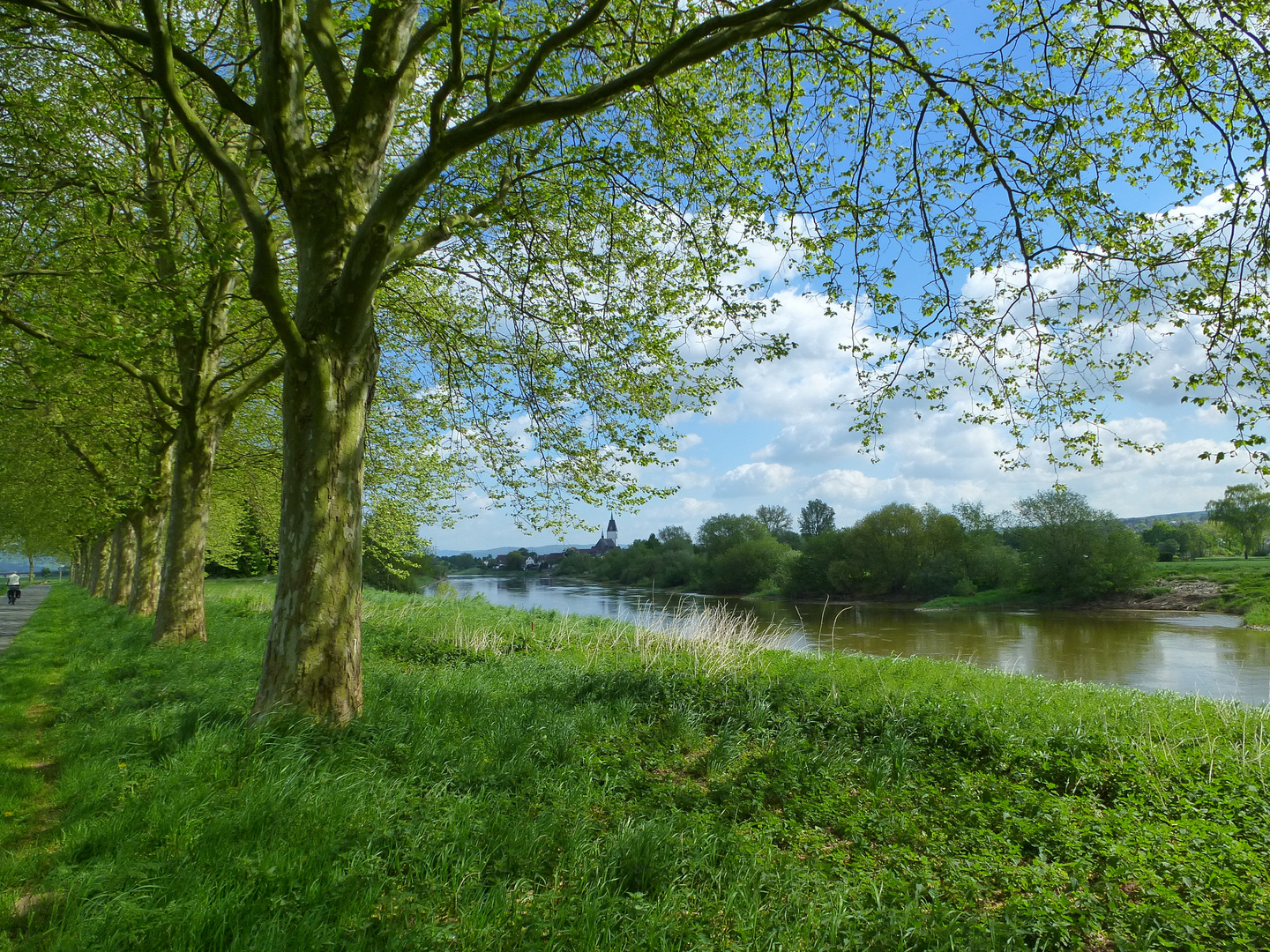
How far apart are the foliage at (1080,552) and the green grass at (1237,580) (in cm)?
332

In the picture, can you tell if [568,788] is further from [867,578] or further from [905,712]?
[867,578]

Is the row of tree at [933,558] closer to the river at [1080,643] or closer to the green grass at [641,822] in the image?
the river at [1080,643]

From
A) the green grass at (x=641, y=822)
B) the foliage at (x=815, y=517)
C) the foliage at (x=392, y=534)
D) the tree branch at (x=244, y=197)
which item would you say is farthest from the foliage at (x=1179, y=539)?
the tree branch at (x=244, y=197)

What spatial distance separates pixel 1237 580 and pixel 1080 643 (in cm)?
2580

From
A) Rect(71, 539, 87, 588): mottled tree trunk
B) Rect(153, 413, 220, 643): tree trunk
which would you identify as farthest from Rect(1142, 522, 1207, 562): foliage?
Rect(71, 539, 87, 588): mottled tree trunk

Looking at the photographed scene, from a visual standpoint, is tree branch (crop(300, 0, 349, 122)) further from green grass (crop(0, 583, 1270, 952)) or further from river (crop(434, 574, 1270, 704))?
river (crop(434, 574, 1270, 704))

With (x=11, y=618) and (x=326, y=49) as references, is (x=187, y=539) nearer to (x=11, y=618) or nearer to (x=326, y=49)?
(x=326, y=49)

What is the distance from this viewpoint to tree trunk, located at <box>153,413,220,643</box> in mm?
10195

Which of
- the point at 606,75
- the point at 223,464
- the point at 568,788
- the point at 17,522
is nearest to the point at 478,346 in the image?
the point at 606,75

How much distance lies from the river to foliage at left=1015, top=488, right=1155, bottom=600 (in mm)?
3723

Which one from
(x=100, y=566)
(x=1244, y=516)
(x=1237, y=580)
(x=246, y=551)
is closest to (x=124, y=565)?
(x=100, y=566)

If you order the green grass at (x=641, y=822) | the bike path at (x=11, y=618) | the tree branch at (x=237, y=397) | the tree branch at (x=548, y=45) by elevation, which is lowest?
the bike path at (x=11, y=618)

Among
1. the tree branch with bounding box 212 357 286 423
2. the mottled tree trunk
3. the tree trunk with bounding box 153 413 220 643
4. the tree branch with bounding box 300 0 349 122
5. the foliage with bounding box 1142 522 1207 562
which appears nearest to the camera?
the tree branch with bounding box 300 0 349 122

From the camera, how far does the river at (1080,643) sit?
15.6 meters
